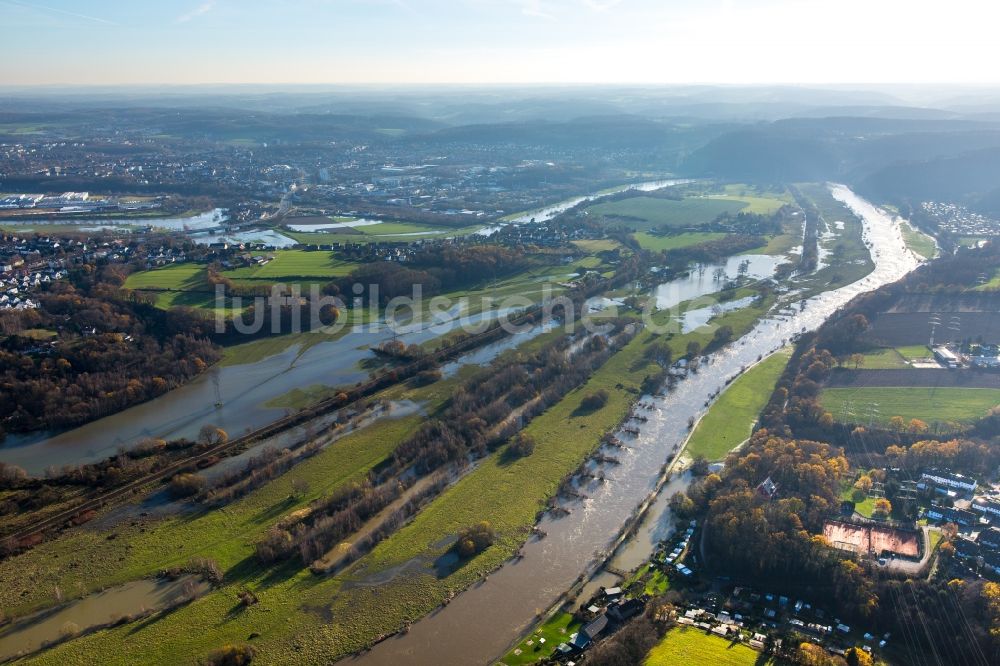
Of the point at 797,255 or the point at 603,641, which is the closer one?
the point at 603,641

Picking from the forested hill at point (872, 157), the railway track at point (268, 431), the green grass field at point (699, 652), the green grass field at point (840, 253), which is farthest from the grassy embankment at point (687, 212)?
the green grass field at point (699, 652)


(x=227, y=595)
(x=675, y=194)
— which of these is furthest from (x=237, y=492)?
(x=675, y=194)

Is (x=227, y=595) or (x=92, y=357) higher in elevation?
(x=92, y=357)

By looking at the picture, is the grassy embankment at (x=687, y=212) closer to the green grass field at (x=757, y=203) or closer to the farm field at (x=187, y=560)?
the green grass field at (x=757, y=203)

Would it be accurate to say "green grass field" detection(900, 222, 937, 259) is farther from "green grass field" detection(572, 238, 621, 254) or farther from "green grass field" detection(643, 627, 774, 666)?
"green grass field" detection(643, 627, 774, 666)

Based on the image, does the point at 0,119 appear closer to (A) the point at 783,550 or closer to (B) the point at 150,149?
(B) the point at 150,149

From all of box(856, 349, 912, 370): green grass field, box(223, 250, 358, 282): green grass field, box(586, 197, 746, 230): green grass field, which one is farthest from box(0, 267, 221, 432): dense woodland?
box(586, 197, 746, 230): green grass field
